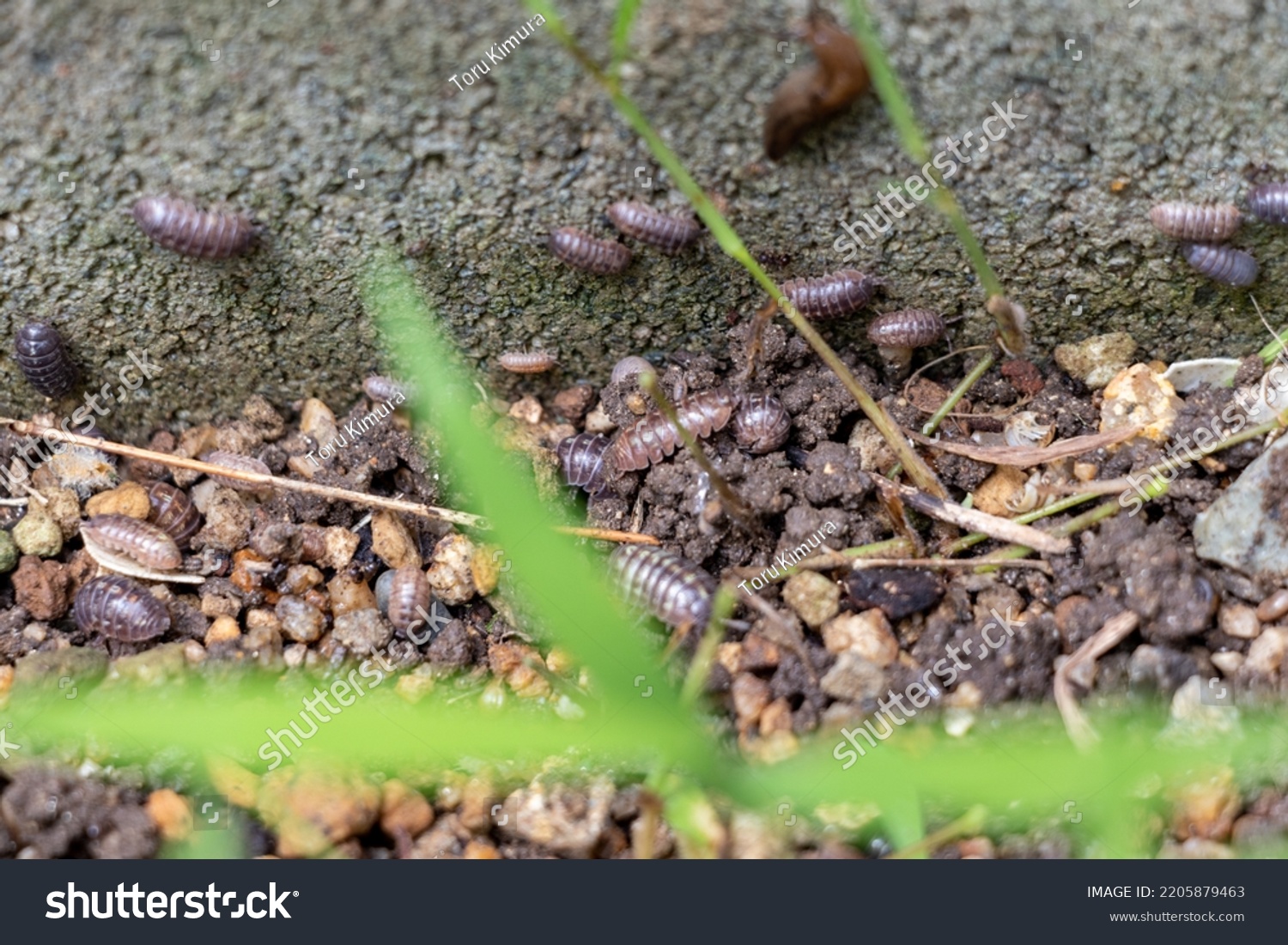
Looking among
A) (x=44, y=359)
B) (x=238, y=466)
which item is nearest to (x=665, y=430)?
(x=238, y=466)

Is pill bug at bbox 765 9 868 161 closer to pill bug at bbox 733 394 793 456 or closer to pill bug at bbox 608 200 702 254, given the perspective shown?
pill bug at bbox 608 200 702 254

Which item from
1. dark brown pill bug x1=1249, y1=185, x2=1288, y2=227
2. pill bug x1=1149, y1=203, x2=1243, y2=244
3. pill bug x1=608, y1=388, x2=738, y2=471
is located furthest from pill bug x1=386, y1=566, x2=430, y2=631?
dark brown pill bug x1=1249, y1=185, x2=1288, y2=227

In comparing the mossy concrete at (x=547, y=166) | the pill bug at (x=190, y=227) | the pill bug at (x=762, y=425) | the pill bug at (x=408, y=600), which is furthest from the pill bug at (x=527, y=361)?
the pill bug at (x=190, y=227)

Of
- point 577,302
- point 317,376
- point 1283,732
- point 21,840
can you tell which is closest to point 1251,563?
point 1283,732

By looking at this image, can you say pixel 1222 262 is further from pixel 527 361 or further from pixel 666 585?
pixel 527 361

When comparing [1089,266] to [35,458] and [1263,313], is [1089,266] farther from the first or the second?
[35,458]

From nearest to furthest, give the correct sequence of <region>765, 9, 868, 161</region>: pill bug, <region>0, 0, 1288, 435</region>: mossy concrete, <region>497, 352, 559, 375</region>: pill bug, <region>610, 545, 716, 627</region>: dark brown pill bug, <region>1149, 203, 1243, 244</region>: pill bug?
<region>765, 9, 868, 161</region>: pill bug → <region>0, 0, 1288, 435</region>: mossy concrete → <region>610, 545, 716, 627</region>: dark brown pill bug → <region>1149, 203, 1243, 244</region>: pill bug → <region>497, 352, 559, 375</region>: pill bug
